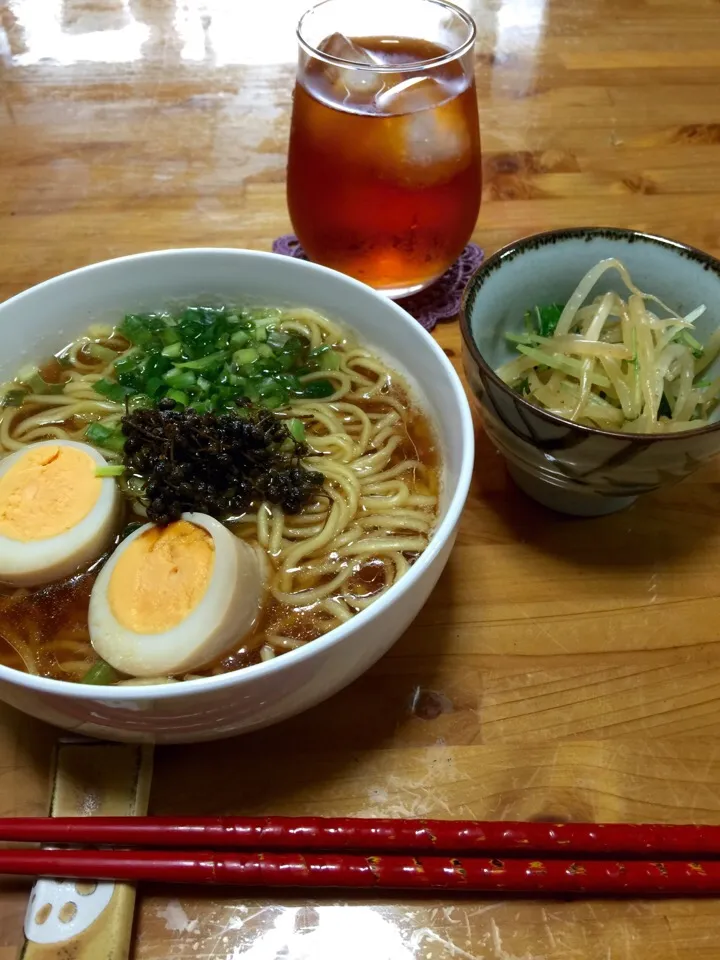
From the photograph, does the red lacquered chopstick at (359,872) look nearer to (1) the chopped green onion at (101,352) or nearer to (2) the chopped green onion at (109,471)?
(2) the chopped green onion at (109,471)

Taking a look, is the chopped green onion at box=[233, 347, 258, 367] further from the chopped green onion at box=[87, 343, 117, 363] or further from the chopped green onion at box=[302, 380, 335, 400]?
the chopped green onion at box=[87, 343, 117, 363]

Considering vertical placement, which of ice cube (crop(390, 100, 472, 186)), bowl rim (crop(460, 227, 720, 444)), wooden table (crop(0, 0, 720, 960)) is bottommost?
wooden table (crop(0, 0, 720, 960))

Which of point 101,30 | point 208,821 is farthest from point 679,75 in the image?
point 208,821

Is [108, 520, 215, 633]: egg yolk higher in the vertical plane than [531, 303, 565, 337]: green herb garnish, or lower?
lower

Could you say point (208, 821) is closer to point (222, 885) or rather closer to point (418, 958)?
point (222, 885)

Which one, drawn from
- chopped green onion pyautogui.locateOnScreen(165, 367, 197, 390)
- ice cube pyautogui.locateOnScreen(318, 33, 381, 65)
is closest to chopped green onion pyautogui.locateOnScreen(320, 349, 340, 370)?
chopped green onion pyautogui.locateOnScreen(165, 367, 197, 390)
